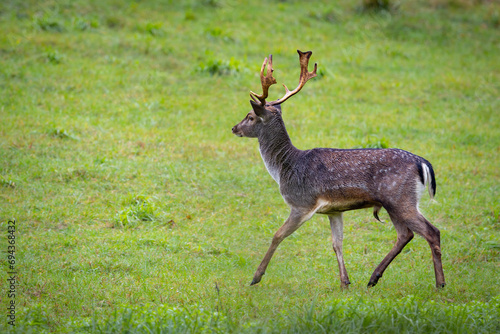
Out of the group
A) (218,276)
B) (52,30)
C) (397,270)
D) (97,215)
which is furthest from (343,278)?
(52,30)

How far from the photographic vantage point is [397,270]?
7.60 meters

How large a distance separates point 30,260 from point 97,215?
5.25ft

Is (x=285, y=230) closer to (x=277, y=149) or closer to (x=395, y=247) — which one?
(x=277, y=149)

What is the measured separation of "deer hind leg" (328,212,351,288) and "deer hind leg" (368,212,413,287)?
1.01ft

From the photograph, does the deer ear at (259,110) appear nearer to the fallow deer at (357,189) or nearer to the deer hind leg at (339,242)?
the fallow deer at (357,189)

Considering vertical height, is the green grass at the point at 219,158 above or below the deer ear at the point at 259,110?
below

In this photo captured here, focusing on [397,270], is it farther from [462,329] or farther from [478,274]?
[462,329]

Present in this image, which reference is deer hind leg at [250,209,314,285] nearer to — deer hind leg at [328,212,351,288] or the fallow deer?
the fallow deer

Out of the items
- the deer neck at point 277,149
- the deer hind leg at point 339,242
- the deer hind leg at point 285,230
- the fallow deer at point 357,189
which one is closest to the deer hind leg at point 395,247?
the fallow deer at point 357,189

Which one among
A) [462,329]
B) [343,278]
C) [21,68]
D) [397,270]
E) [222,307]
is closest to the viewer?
[462,329]

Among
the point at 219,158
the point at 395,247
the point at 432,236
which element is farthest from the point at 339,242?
the point at 219,158

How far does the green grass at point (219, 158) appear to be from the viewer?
6184mm

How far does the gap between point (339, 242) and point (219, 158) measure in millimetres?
4436

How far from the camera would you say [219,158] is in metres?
11.3
